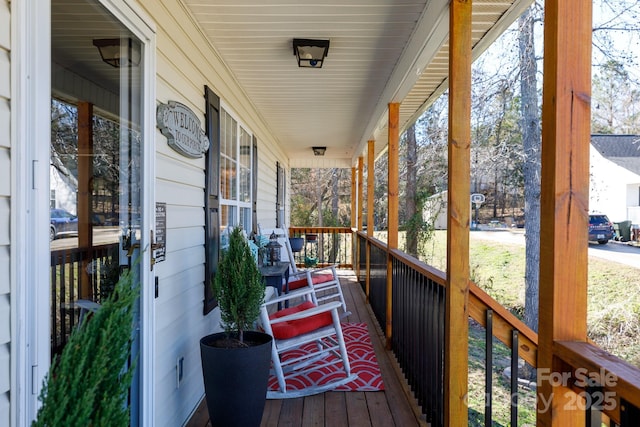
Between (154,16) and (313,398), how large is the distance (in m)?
2.44

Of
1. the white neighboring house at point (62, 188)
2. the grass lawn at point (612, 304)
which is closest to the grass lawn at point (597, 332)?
the grass lawn at point (612, 304)

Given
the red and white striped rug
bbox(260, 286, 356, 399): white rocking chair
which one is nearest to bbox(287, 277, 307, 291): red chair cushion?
the red and white striped rug

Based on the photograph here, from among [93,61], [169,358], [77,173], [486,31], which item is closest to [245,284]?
[169,358]

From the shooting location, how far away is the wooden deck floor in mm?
2625

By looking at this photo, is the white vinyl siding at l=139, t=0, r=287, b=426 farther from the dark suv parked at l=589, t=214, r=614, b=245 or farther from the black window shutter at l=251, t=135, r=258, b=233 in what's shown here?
the dark suv parked at l=589, t=214, r=614, b=245

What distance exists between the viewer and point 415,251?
923 cm

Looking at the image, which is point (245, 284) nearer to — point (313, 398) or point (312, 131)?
point (313, 398)

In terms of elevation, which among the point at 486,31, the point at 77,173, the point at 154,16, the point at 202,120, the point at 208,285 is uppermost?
the point at 486,31

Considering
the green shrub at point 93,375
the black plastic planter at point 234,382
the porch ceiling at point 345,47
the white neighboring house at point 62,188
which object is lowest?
the black plastic planter at point 234,382

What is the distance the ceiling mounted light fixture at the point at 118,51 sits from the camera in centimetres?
191

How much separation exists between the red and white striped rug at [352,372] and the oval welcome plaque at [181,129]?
1734 millimetres

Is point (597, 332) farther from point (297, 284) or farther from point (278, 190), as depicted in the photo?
point (278, 190)

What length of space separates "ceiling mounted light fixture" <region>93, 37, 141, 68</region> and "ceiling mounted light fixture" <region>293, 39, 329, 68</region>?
1.38 meters

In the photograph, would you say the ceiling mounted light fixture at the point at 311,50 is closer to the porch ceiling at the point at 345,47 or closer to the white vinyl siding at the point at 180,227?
the porch ceiling at the point at 345,47
